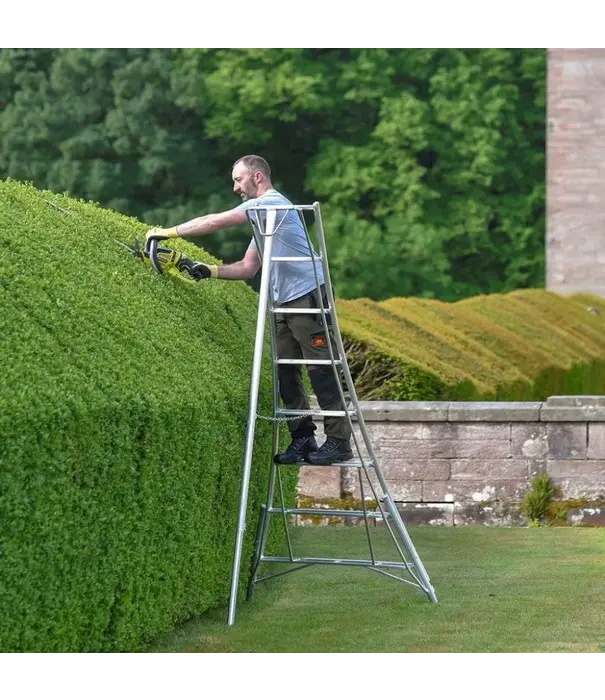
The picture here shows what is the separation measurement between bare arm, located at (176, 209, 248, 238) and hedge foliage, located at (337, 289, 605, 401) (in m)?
5.44

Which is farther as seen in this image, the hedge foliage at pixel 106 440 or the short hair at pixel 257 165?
the short hair at pixel 257 165

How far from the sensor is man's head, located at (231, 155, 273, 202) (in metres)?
7.31

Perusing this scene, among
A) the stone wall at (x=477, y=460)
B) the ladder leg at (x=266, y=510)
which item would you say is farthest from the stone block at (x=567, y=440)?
the ladder leg at (x=266, y=510)

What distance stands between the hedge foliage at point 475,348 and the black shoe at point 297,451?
16.1 ft

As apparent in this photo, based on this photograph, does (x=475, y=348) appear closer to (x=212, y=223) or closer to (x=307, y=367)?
(x=307, y=367)

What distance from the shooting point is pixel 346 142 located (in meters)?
33.6

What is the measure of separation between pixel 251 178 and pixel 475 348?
735cm

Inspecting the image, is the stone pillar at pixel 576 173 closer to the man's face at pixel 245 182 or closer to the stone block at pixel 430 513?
the stone block at pixel 430 513

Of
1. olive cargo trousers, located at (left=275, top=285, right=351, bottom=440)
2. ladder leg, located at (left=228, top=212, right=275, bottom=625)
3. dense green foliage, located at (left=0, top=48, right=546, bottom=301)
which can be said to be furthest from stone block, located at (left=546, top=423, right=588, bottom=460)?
dense green foliage, located at (left=0, top=48, right=546, bottom=301)

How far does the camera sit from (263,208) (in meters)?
6.93

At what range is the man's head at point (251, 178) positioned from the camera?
7.31m

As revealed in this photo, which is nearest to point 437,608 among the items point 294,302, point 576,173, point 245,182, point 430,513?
point 294,302

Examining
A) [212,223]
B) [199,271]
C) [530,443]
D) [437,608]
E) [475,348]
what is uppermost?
[212,223]

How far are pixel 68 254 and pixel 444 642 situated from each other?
2401 mm
